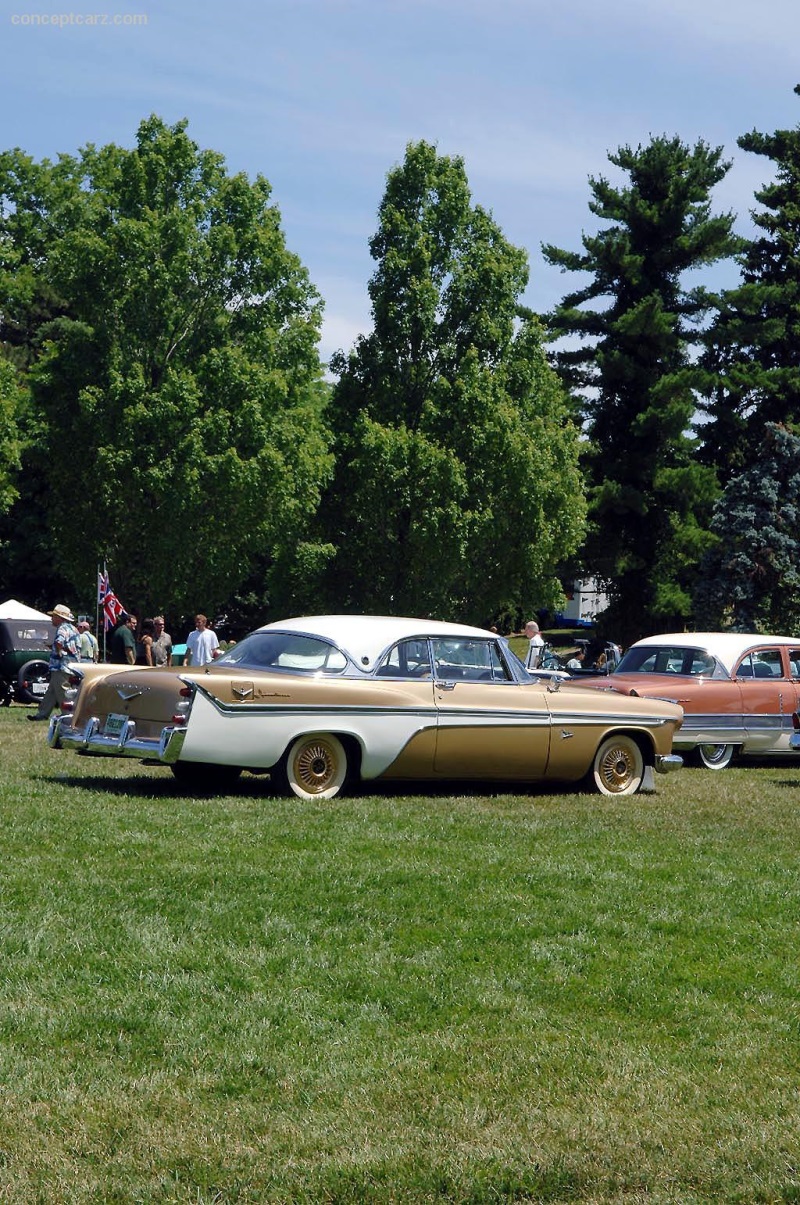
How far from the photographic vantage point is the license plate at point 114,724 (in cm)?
1227

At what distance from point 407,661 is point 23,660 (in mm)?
15603

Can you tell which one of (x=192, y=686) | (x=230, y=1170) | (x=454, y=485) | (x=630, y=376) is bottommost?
(x=230, y=1170)

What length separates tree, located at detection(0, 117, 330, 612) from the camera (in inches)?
1441

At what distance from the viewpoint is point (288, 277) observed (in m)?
40.2

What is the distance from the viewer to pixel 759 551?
4509 centimetres

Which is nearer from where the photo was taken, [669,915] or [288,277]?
[669,915]

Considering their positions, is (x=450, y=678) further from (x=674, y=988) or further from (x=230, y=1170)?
(x=230, y=1170)

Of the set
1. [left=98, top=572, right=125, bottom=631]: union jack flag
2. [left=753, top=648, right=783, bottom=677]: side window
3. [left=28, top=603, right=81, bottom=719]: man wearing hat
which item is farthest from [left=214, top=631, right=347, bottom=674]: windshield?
[left=98, top=572, right=125, bottom=631]: union jack flag

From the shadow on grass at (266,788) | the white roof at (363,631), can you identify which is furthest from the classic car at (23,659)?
the white roof at (363,631)

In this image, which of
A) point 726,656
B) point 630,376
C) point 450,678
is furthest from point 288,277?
Answer: point 450,678

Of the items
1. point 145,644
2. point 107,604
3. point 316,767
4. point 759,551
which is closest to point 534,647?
point 145,644

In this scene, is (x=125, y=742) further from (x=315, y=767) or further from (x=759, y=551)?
(x=759, y=551)

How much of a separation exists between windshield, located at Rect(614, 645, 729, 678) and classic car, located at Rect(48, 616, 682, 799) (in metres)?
4.02

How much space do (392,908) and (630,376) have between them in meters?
40.6
